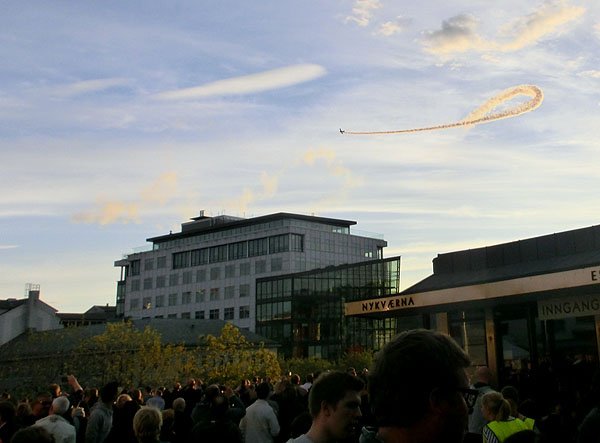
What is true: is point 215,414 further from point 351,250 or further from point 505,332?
point 351,250

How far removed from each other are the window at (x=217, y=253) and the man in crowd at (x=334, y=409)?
111 metres

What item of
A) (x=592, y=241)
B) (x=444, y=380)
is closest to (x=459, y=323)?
(x=592, y=241)

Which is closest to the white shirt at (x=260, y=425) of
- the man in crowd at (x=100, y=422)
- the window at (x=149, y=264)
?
the man in crowd at (x=100, y=422)

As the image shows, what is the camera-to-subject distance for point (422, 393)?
2.31 meters

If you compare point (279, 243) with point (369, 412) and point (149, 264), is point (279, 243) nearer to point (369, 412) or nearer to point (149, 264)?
point (149, 264)

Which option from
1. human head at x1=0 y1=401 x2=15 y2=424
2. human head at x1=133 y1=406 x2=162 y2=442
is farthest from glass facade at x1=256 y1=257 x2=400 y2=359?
human head at x1=133 y1=406 x2=162 y2=442

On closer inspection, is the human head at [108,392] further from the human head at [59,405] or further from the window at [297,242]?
the window at [297,242]

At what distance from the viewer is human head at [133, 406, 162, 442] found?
6242mm

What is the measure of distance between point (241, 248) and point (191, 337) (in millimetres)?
39458

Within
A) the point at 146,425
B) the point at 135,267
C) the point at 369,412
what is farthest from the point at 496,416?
the point at 135,267

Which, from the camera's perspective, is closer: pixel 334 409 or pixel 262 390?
pixel 334 409

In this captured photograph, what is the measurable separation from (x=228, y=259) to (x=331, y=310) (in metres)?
29.0

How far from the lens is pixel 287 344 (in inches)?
3716

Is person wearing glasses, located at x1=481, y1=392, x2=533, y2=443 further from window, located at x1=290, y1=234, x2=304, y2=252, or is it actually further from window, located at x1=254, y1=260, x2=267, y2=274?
window, located at x1=254, y1=260, x2=267, y2=274
